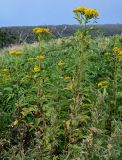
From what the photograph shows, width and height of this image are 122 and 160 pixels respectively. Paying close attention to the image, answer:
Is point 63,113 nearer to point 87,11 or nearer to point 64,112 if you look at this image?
point 64,112

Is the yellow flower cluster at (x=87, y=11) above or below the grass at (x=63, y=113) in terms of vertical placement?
above

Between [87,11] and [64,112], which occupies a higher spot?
[87,11]

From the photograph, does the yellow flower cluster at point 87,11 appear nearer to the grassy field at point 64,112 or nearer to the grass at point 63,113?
the grassy field at point 64,112

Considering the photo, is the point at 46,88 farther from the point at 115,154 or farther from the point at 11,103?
the point at 115,154

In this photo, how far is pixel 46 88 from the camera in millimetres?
7441

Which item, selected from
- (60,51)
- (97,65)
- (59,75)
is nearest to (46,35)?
(59,75)

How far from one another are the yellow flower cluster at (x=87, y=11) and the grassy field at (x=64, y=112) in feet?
0.09

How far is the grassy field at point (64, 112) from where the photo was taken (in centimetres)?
471

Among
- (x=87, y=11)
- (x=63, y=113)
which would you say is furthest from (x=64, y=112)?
(x=87, y=11)

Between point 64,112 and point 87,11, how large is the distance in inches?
56.2

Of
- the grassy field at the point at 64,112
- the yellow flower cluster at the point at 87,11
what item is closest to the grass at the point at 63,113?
the grassy field at the point at 64,112

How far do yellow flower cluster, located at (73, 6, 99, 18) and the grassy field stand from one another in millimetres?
28

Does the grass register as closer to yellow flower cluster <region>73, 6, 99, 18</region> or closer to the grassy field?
the grassy field

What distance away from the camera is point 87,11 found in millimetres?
5922
